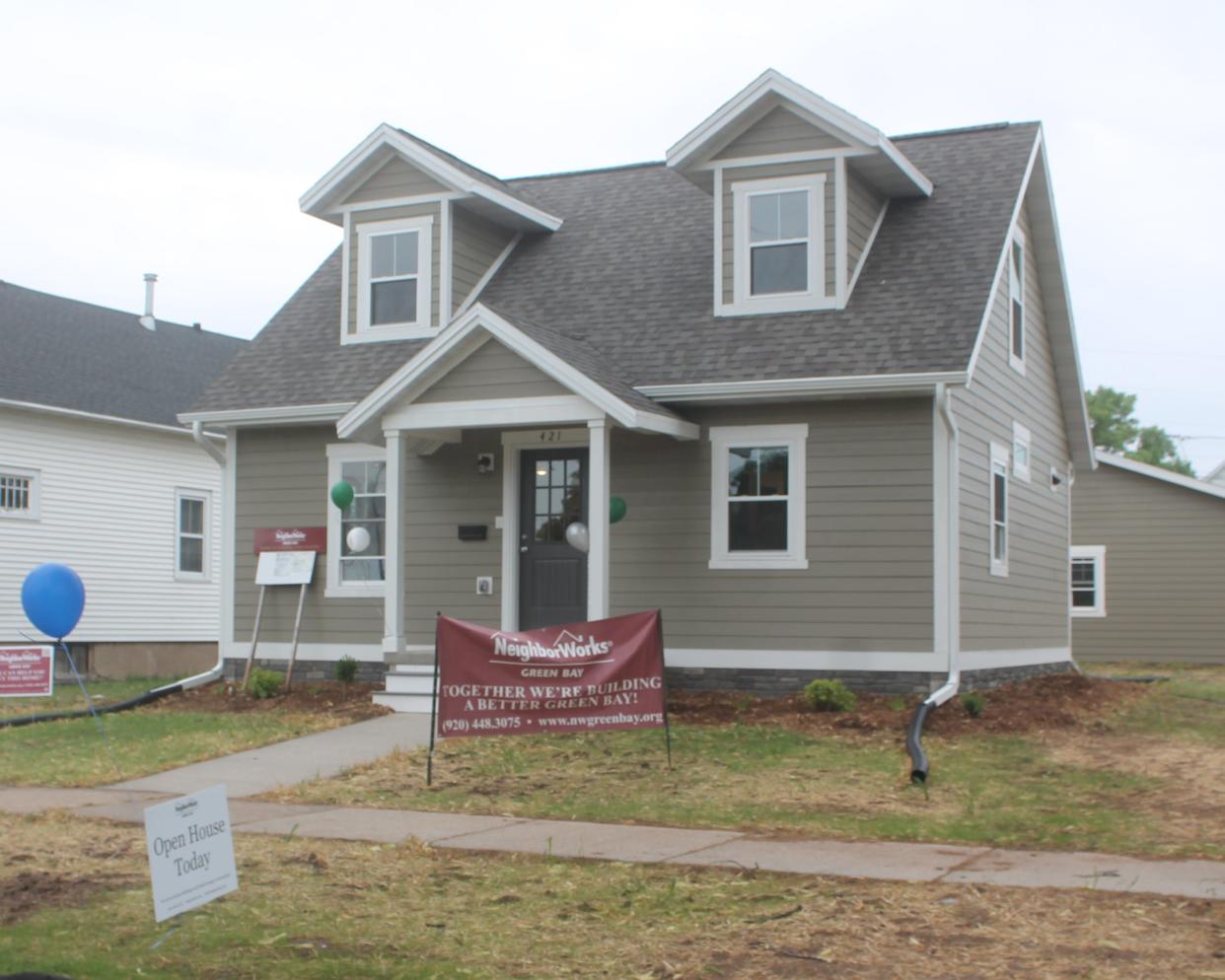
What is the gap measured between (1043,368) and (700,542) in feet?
21.3

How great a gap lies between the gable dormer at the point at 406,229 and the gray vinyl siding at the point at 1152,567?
13.5 m

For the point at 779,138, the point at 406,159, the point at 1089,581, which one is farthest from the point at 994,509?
the point at 1089,581

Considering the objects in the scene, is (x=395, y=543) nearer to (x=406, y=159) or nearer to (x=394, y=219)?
(x=394, y=219)

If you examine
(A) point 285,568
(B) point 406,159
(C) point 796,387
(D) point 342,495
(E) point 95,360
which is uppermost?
(B) point 406,159

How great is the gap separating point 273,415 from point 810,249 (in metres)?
6.30

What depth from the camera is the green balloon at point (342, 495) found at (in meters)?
16.5

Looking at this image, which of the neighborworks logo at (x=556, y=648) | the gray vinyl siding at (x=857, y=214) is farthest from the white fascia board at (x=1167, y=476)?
the neighborworks logo at (x=556, y=648)

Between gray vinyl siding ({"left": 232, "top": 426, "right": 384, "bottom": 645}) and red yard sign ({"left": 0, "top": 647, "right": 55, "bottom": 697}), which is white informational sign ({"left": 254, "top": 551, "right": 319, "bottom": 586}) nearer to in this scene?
gray vinyl siding ({"left": 232, "top": 426, "right": 384, "bottom": 645})

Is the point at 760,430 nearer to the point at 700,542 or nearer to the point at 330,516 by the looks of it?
the point at 700,542

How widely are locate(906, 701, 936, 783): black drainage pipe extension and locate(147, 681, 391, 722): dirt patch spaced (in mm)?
5253

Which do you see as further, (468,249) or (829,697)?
(468,249)

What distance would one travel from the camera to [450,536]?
654 inches

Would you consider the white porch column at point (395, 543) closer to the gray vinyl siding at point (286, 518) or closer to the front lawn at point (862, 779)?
the gray vinyl siding at point (286, 518)

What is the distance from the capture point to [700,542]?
1547 centimetres
